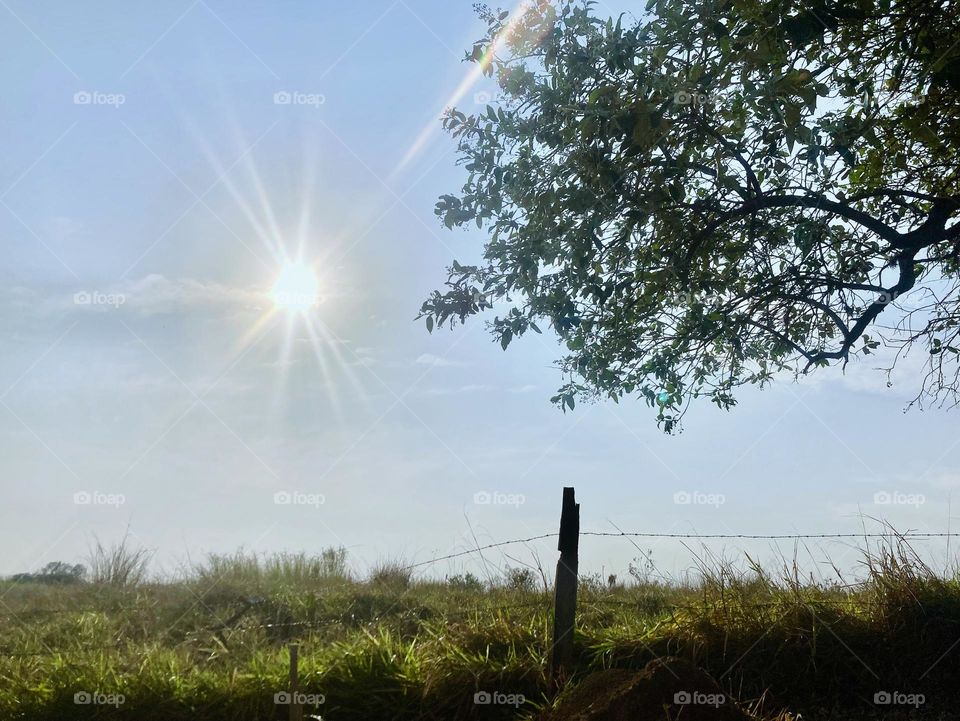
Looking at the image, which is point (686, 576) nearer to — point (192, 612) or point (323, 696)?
point (323, 696)

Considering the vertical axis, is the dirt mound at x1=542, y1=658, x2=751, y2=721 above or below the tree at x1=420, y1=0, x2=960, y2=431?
below

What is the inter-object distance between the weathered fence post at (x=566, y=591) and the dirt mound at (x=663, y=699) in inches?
67.2

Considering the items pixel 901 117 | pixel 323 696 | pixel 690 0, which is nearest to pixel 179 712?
pixel 323 696

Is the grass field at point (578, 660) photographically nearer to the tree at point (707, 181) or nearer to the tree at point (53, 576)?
the tree at point (707, 181)

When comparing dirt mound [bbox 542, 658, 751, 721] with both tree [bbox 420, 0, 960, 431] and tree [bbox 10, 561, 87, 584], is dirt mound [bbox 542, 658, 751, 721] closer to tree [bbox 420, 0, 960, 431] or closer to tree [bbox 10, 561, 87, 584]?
tree [bbox 420, 0, 960, 431]

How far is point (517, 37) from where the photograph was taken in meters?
10.2

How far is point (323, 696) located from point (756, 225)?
7590 mm

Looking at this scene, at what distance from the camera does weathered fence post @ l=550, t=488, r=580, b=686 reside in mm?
8758

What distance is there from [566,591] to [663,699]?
2.24 m

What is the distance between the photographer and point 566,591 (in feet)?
28.9

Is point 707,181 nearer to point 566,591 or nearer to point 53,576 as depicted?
point 566,591

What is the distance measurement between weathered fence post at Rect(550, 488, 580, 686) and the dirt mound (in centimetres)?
171

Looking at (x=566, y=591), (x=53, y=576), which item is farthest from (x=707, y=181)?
(x=53, y=576)

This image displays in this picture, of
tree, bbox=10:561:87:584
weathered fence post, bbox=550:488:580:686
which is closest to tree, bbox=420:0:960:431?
weathered fence post, bbox=550:488:580:686
